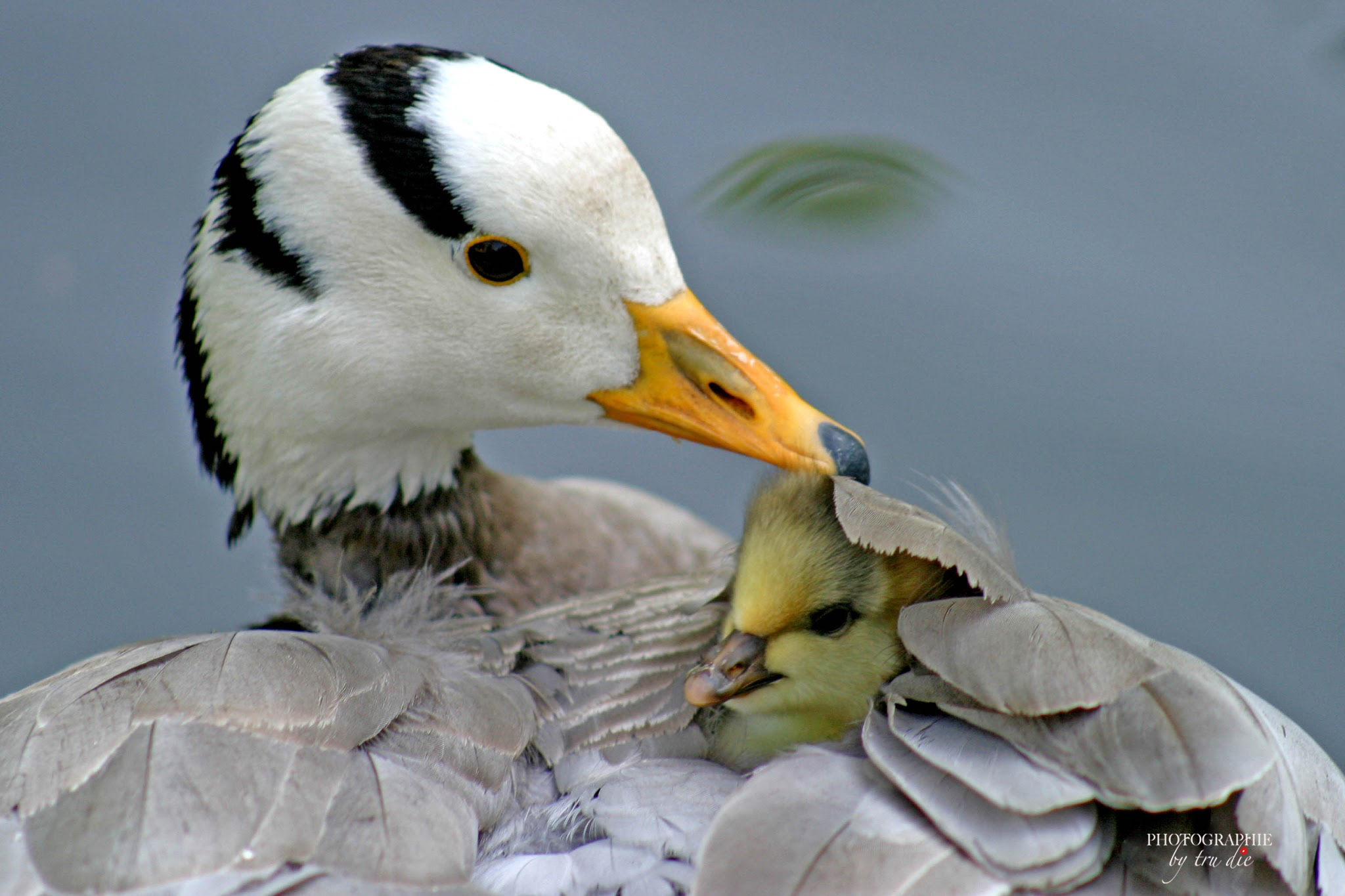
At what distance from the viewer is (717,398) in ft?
6.43

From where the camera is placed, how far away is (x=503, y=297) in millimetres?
1926

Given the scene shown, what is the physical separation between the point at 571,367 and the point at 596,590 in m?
0.64

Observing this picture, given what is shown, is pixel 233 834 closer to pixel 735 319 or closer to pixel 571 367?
pixel 571 367

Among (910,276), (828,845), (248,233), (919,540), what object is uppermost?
(248,233)

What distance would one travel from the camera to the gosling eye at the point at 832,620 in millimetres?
1601

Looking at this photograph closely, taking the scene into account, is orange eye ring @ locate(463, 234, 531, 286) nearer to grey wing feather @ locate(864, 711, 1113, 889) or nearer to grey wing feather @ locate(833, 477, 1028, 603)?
grey wing feather @ locate(833, 477, 1028, 603)

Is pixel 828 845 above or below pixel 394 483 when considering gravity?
below

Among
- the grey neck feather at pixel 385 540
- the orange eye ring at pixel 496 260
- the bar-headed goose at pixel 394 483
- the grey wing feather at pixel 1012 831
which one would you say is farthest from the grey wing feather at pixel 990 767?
the grey neck feather at pixel 385 540

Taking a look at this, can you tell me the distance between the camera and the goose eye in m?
1.88

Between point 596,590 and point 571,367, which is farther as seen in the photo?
point 596,590

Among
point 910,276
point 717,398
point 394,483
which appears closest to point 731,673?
point 717,398

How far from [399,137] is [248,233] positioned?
301 millimetres

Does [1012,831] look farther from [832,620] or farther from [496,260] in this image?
[496,260]

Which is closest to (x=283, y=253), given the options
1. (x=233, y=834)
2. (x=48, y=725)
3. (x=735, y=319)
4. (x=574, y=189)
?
(x=574, y=189)
